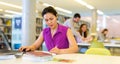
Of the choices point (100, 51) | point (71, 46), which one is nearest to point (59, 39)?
point (71, 46)

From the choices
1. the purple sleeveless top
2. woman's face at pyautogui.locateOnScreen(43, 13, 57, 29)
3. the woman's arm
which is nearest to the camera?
the woman's arm

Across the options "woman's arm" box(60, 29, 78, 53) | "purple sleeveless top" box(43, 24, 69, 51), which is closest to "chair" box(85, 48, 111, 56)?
"woman's arm" box(60, 29, 78, 53)

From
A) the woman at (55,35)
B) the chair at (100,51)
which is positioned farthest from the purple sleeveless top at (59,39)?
the chair at (100,51)

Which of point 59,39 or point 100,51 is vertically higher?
point 59,39

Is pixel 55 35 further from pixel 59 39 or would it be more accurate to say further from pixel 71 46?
pixel 71 46

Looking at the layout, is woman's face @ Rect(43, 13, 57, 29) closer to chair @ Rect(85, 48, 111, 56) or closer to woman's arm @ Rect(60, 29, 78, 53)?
woman's arm @ Rect(60, 29, 78, 53)

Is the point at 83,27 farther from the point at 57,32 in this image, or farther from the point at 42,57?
the point at 42,57

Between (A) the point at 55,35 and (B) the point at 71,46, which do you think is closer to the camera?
(B) the point at 71,46

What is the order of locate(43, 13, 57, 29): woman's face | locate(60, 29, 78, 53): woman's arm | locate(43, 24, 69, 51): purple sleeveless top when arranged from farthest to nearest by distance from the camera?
locate(43, 24, 69, 51): purple sleeveless top
locate(43, 13, 57, 29): woman's face
locate(60, 29, 78, 53): woman's arm

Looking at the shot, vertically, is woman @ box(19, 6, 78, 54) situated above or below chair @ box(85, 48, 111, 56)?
above

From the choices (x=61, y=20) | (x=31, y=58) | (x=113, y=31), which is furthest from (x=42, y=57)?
(x=113, y=31)

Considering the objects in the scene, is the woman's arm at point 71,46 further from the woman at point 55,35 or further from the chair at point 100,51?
the chair at point 100,51

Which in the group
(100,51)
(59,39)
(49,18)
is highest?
(49,18)

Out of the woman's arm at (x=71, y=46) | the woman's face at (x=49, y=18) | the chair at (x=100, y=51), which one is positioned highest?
the woman's face at (x=49, y=18)
